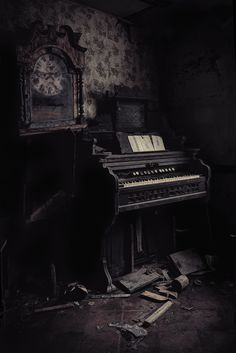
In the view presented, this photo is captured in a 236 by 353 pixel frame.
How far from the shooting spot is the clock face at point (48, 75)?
414 centimetres

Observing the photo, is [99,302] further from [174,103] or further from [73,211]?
[174,103]

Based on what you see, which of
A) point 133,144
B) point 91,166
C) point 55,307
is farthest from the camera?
point 133,144

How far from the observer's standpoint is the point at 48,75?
426cm

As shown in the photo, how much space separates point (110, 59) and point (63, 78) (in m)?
1.01

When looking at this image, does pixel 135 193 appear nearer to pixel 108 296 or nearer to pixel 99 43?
pixel 108 296

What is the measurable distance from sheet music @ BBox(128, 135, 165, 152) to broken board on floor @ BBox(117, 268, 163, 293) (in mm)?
1563

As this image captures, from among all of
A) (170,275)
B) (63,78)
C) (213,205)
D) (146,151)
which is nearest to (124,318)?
(170,275)

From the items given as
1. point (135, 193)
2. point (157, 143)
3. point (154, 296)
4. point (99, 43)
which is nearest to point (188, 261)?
point (154, 296)

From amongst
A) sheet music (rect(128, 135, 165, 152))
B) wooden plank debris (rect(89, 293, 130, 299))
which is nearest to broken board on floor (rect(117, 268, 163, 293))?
wooden plank debris (rect(89, 293, 130, 299))

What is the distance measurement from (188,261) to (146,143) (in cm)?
166

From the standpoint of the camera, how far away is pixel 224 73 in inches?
201

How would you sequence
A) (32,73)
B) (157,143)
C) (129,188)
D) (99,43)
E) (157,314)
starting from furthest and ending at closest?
(99,43)
(157,143)
(32,73)
(129,188)
(157,314)

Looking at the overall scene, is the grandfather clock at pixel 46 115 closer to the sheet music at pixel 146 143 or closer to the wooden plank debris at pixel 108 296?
the sheet music at pixel 146 143

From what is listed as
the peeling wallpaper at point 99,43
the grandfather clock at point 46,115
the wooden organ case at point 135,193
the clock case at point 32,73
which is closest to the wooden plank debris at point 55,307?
the wooden organ case at point 135,193
